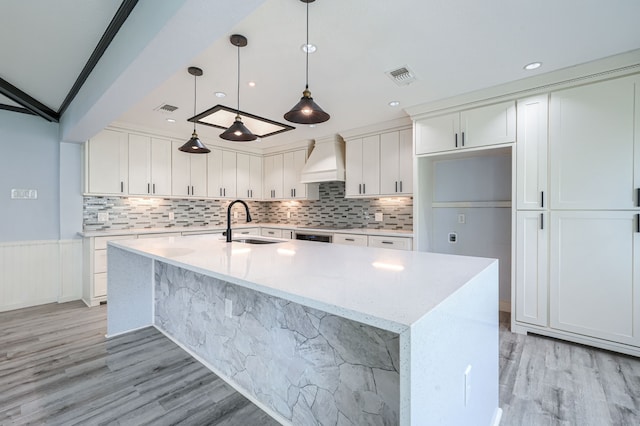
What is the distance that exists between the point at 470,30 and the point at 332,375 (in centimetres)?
228

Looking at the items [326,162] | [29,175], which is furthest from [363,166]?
[29,175]

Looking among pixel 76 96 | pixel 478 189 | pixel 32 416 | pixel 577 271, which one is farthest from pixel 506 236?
pixel 76 96

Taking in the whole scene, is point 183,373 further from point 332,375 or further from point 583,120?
point 583,120

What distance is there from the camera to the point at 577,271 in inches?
102

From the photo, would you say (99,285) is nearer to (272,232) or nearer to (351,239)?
(272,232)

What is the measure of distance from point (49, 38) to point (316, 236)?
3.46 meters

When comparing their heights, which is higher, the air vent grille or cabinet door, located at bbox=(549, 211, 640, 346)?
the air vent grille

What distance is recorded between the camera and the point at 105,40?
6.82ft

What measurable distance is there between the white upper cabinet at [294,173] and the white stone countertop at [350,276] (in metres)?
3.22

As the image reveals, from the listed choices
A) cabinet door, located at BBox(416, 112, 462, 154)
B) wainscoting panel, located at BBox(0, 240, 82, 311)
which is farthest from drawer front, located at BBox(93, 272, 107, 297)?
cabinet door, located at BBox(416, 112, 462, 154)

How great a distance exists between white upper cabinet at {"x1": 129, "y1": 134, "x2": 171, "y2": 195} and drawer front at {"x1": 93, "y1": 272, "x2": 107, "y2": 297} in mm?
1167

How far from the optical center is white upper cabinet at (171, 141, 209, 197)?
462 cm

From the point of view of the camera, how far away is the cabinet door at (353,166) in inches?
173

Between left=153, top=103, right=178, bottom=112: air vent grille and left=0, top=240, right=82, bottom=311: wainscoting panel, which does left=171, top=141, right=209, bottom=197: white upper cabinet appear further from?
left=0, top=240, right=82, bottom=311: wainscoting panel
